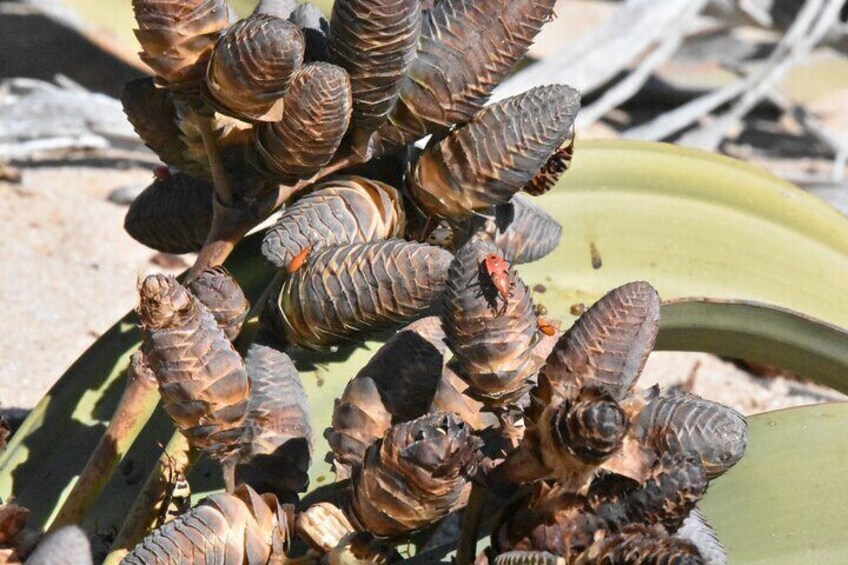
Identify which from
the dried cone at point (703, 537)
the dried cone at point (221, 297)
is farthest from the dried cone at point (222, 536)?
the dried cone at point (703, 537)

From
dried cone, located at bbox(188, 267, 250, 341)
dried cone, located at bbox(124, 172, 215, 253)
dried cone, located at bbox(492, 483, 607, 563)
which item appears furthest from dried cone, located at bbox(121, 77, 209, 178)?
dried cone, located at bbox(492, 483, 607, 563)

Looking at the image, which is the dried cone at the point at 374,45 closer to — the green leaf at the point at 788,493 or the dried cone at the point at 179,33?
the dried cone at the point at 179,33

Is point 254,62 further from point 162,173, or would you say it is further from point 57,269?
point 57,269

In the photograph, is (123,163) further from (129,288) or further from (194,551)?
(194,551)

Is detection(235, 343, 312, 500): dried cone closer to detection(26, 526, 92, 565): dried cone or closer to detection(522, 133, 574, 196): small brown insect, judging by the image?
detection(26, 526, 92, 565): dried cone

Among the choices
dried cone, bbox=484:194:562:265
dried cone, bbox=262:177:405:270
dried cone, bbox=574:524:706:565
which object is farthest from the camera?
dried cone, bbox=484:194:562:265
